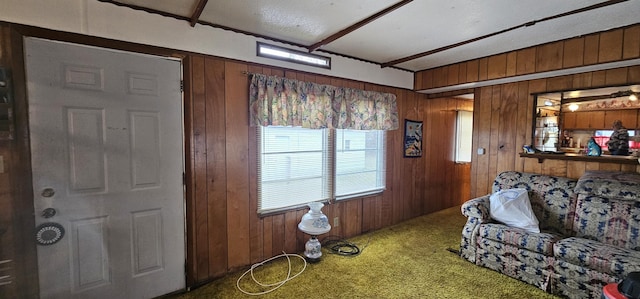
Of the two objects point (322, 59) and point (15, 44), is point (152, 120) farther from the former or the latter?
point (322, 59)

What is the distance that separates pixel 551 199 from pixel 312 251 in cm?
259

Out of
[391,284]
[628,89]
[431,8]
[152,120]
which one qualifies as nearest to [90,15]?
[152,120]

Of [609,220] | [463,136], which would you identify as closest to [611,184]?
[609,220]

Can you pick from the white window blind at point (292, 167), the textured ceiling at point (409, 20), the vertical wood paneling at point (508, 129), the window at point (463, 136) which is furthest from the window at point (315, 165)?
the window at point (463, 136)

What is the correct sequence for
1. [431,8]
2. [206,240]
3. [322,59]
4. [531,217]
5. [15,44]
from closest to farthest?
[15,44] < [431,8] < [206,240] < [531,217] < [322,59]

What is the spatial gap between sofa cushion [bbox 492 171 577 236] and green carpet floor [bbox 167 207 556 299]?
0.79m

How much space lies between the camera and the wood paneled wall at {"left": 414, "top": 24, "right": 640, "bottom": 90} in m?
2.39

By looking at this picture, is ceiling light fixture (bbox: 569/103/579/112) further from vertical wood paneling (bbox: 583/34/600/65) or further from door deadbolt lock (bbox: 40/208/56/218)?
door deadbolt lock (bbox: 40/208/56/218)

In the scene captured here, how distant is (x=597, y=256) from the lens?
2072mm

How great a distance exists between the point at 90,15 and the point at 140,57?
373mm

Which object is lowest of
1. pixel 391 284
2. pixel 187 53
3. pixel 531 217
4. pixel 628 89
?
pixel 391 284

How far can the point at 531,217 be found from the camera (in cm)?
263

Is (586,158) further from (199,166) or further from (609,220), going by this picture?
(199,166)

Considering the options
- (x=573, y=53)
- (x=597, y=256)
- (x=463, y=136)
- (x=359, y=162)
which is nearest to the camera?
(x=597, y=256)
